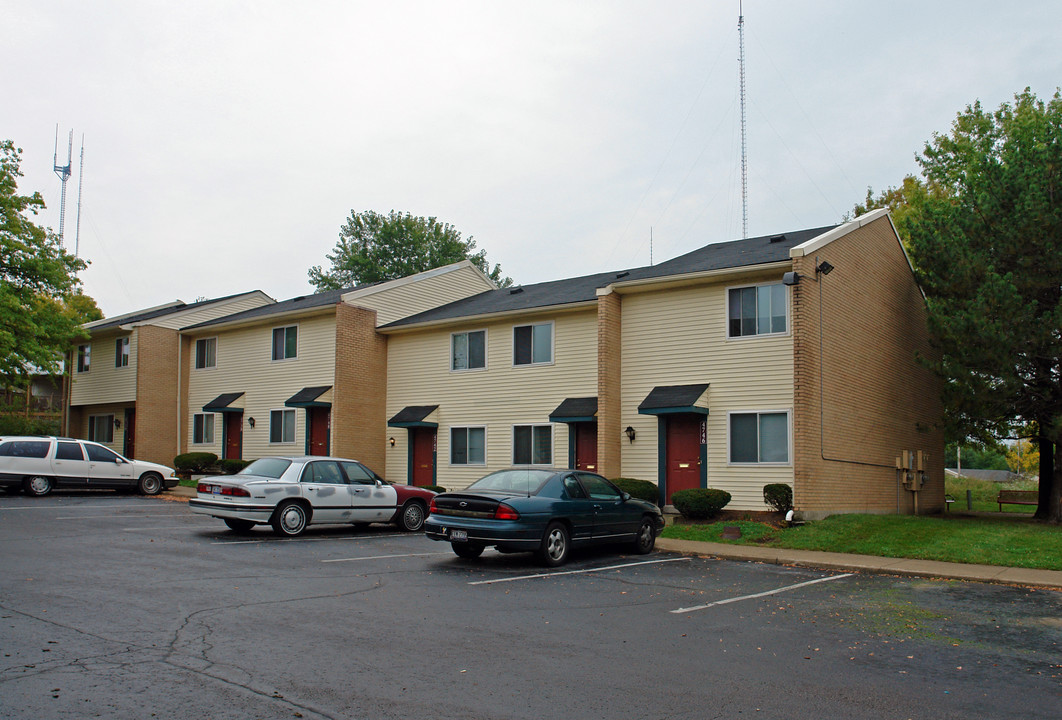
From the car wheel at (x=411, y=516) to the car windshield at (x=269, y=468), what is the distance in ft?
8.65

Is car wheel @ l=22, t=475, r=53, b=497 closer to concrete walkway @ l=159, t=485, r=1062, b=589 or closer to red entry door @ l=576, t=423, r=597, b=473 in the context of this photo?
red entry door @ l=576, t=423, r=597, b=473

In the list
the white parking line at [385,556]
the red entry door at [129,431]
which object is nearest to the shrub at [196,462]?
the red entry door at [129,431]

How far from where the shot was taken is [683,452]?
67.1 feet

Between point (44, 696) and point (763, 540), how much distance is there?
13410 millimetres

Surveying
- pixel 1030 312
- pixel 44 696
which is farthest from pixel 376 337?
pixel 44 696

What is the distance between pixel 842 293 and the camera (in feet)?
66.4

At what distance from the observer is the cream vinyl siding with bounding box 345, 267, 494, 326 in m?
28.2

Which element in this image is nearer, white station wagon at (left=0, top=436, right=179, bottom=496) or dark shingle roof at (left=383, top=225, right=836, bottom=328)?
dark shingle roof at (left=383, top=225, right=836, bottom=328)

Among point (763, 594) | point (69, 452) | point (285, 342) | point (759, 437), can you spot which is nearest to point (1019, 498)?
point (759, 437)

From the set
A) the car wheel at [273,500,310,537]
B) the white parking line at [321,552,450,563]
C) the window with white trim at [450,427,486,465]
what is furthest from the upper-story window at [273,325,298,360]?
the white parking line at [321,552,450,563]

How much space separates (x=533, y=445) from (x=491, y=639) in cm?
1614

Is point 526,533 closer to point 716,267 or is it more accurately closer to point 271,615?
point 271,615

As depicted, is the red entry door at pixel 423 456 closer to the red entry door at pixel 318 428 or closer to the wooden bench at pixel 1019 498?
the red entry door at pixel 318 428

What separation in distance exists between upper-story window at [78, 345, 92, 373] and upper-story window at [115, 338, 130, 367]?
8.00ft
